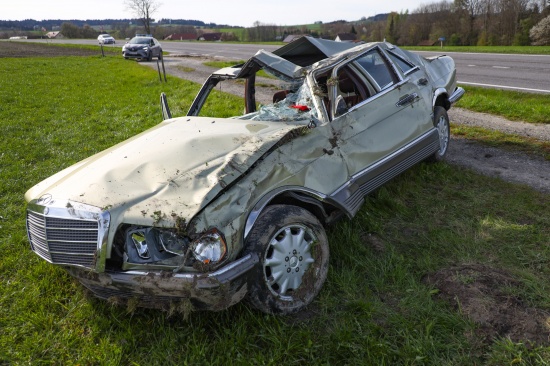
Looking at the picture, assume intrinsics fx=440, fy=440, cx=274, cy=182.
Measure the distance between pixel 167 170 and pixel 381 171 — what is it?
2089 mm

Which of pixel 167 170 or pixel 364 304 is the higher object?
pixel 167 170

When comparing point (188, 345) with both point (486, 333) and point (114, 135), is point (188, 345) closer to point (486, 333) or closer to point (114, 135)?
point (486, 333)

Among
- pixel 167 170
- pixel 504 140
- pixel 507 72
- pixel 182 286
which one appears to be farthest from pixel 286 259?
pixel 507 72

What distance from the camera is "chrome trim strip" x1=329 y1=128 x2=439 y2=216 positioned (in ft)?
12.0

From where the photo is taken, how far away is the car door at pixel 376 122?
393cm

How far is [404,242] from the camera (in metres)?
4.05

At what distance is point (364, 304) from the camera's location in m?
3.17

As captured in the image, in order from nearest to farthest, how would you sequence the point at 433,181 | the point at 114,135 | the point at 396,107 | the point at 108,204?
the point at 108,204
the point at 396,107
the point at 433,181
the point at 114,135

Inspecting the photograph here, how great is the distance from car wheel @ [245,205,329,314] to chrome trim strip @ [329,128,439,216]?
437 mm

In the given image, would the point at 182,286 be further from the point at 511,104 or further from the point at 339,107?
the point at 511,104

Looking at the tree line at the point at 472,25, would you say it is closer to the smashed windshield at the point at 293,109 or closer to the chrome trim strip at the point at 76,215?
the smashed windshield at the point at 293,109

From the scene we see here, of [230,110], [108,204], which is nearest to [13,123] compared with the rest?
[230,110]

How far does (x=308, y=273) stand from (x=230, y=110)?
686 cm

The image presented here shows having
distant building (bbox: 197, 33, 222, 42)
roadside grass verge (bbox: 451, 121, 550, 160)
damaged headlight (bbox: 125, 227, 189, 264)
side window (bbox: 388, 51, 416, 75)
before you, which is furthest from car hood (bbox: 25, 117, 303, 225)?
distant building (bbox: 197, 33, 222, 42)
